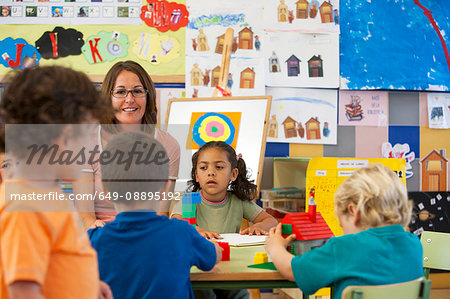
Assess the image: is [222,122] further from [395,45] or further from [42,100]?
[42,100]

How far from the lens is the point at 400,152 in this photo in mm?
3170

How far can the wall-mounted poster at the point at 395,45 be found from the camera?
122 inches

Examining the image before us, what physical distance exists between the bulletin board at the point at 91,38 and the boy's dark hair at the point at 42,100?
89.7 inches

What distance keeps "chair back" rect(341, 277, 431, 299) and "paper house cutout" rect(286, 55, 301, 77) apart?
2154mm

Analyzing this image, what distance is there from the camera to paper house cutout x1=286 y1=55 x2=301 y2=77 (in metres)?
3.07

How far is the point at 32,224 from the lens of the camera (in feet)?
2.28

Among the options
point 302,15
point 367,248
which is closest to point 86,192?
point 367,248

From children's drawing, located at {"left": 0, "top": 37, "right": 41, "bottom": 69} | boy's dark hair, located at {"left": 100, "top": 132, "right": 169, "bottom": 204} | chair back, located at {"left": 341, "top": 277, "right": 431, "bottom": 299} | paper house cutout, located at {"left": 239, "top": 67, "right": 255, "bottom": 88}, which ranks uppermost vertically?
children's drawing, located at {"left": 0, "top": 37, "right": 41, "bottom": 69}

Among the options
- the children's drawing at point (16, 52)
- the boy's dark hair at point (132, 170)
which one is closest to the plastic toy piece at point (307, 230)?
the boy's dark hair at point (132, 170)

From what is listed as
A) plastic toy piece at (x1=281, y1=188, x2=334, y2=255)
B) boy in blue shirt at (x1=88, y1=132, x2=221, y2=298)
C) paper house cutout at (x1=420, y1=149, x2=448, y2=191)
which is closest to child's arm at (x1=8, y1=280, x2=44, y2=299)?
boy in blue shirt at (x1=88, y1=132, x2=221, y2=298)

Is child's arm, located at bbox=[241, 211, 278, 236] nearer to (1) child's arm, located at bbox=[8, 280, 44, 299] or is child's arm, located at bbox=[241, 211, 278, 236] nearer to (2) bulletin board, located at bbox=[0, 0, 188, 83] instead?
(1) child's arm, located at bbox=[8, 280, 44, 299]

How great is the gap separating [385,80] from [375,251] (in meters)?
2.23

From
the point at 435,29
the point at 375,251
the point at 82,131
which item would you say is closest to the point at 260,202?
the point at 435,29

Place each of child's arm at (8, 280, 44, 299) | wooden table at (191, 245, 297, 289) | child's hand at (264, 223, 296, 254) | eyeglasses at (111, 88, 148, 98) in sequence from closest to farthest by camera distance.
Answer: child's arm at (8, 280, 44, 299) < wooden table at (191, 245, 297, 289) < child's hand at (264, 223, 296, 254) < eyeglasses at (111, 88, 148, 98)
